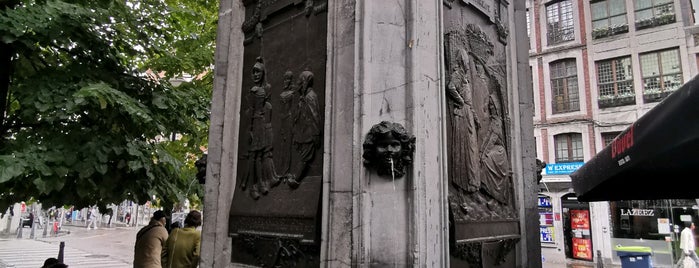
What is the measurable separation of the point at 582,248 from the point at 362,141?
952 inches

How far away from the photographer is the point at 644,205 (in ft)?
75.9

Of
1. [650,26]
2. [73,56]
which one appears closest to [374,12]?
[73,56]

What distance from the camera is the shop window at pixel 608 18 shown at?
25547mm

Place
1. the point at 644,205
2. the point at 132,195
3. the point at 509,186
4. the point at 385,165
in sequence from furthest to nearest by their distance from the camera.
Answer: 1. the point at 644,205
2. the point at 132,195
3. the point at 509,186
4. the point at 385,165

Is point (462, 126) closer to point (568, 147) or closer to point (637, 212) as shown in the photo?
point (637, 212)

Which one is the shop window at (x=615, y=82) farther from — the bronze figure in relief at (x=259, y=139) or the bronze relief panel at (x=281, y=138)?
the bronze figure in relief at (x=259, y=139)

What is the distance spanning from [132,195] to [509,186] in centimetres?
537

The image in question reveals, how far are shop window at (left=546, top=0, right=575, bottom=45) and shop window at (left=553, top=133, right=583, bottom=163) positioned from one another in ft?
18.0

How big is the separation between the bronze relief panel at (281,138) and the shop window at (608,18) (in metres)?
25.3

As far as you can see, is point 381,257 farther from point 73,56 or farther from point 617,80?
point 617,80

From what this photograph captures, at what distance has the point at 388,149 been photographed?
3.71 m

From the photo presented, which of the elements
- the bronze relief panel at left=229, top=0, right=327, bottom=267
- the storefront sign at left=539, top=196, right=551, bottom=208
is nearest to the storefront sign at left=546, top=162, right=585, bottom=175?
the storefront sign at left=539, top=196, right=551, bottom=208

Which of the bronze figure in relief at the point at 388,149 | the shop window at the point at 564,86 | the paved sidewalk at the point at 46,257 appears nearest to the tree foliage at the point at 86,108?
the bronze figure in relief at the point at 388,149

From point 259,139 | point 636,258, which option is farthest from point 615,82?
point 259,139
